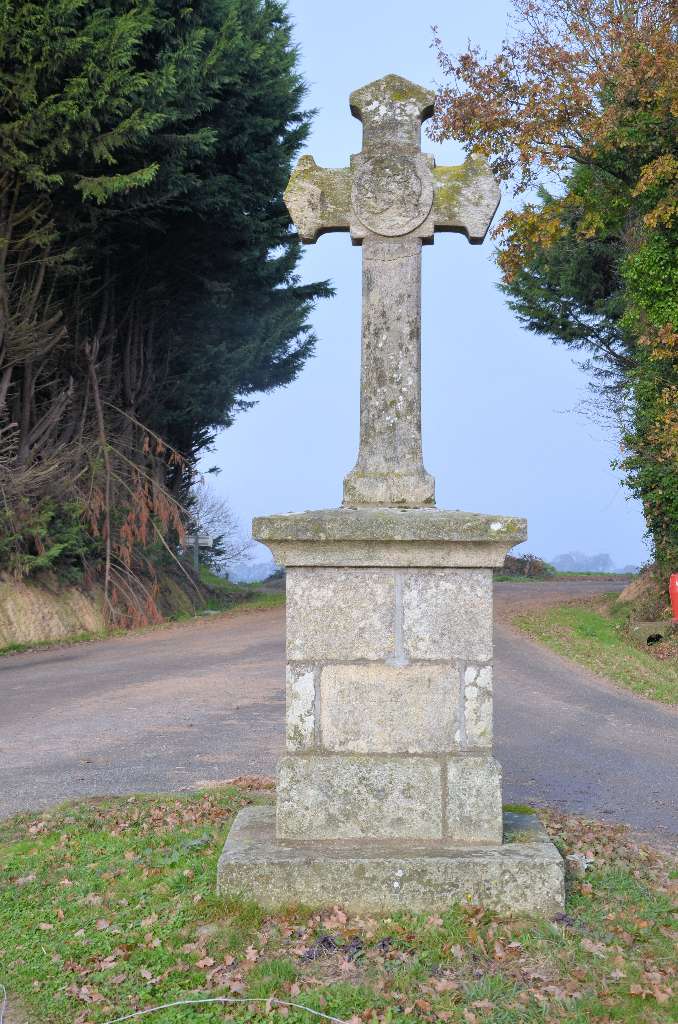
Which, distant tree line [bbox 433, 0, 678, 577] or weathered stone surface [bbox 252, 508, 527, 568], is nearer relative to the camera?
weathered stone surface [bbox 252, 508, 527, 568]

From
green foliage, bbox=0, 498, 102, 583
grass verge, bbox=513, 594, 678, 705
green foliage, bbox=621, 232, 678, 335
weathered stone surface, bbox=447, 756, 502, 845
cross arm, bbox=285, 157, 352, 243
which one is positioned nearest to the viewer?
weathered stone surface, bbox=447, 756, 502, 845

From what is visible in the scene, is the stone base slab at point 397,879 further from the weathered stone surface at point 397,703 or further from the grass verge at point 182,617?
the grass verge at point 182,617

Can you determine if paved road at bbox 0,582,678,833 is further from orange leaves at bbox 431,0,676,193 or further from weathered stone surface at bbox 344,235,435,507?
orange leaves at bbox 431,0,676,193

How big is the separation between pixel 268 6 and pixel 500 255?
25.8 ft

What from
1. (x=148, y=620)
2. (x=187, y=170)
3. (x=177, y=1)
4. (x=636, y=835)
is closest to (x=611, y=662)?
(x=636, y=835)

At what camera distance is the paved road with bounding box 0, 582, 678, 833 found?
693 centimetres

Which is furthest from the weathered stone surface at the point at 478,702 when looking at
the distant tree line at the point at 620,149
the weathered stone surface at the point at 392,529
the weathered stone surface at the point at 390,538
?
the distant tree line at the point at 620,149

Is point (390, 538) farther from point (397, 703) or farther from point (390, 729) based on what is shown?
point (390, 729)

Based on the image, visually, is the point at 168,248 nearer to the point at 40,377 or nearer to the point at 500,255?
the point at 40,377

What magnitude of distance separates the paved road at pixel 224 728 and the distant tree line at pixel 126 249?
3991 millimetres

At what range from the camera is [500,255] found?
18.2m

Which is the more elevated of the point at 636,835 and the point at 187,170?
the point at 187,170

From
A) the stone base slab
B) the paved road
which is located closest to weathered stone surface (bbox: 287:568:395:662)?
the stone base slab

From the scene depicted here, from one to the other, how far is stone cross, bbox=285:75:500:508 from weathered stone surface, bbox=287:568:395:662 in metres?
0.61
